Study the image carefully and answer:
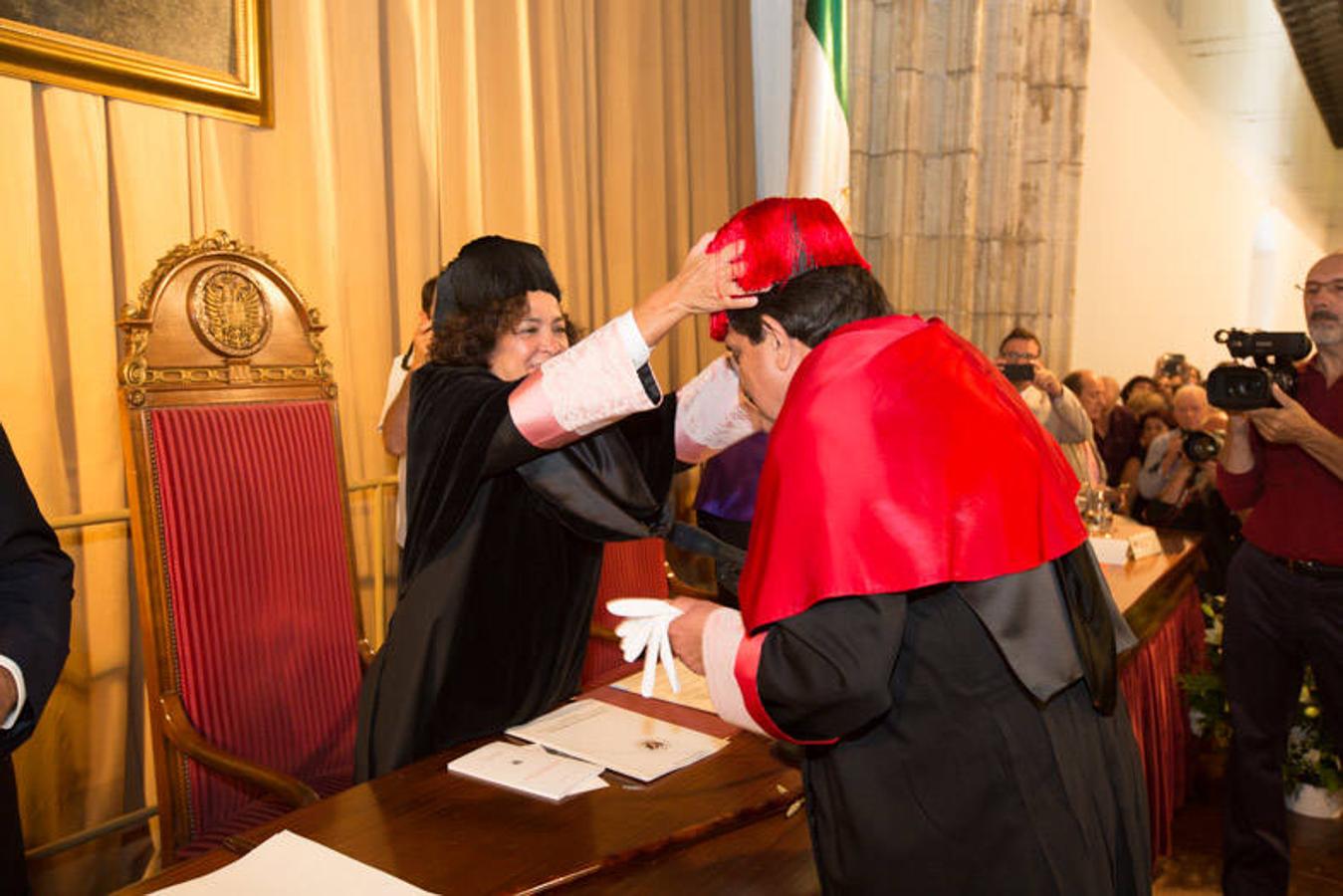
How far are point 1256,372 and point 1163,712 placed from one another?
1186 millimetres

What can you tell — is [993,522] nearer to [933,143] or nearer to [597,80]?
[597,80]

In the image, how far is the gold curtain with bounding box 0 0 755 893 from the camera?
2613mm

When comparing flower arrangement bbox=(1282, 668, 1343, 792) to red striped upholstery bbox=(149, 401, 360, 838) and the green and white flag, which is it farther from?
red striped upholstery bbox=(149, 401, 360, 838)

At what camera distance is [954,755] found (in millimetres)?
1134

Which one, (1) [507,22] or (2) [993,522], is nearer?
(2) [993,522]

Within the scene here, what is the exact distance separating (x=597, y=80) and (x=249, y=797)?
325cm

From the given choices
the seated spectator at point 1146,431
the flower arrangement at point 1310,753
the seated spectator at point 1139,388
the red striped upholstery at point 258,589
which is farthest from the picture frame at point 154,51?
the seated spectator at point 1139,388

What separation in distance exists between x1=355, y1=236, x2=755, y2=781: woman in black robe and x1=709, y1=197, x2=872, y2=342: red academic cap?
0.14 m

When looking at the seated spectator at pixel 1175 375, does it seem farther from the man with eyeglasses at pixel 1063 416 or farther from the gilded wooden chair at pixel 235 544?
the gilded wooden chair at pixel 235 544

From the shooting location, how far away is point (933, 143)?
584 centimetres

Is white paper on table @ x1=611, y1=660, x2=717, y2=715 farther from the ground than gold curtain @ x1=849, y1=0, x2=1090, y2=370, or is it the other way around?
gold curtain @ x1=849, y1=0, x2=1090, y2=370

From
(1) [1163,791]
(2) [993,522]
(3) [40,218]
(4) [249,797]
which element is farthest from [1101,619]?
(3) [40,218]

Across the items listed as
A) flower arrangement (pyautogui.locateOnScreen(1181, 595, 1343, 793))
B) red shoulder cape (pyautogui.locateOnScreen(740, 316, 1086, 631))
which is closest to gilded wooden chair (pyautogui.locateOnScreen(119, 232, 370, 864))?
red shoulder cape (pyautogui.locateOnScreen(740, 316, 1086, 631))

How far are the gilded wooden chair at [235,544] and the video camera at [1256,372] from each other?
2.31 meters
